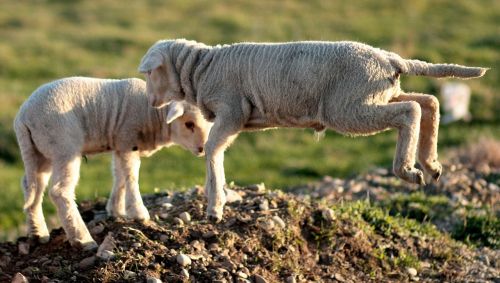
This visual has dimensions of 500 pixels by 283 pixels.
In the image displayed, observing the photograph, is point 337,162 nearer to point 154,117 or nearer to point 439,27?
point 154,117

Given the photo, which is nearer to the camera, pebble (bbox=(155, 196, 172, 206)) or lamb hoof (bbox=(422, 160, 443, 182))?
lamb hoof (bbox=(422, 160, 443, 182))

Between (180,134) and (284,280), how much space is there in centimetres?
217

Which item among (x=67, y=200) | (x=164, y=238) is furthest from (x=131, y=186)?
(x=164, y=238)

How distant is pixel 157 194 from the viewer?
1042 centimetres

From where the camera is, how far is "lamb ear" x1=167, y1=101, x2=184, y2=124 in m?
8.72

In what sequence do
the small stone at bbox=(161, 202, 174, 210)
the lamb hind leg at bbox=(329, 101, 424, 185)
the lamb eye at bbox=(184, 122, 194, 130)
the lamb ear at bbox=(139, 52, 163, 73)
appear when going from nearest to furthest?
the lamb hind leg at bbox=(329, 101, 424, 185) → the lamb ear at bbox=(139, 52, 163, 73) → the lamb eye at bbox=(184, 122, 194, 130) → the small stone at bbox=(161, 202, 174, 210)

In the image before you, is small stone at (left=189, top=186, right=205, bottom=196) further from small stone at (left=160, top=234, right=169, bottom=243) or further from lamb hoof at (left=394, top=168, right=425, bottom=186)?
lamb hoof at (left=394, top=168, right=425, bottom=186)

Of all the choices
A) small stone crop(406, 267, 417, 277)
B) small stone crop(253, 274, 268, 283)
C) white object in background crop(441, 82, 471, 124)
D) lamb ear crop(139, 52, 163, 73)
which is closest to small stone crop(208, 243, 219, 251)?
small stone crop(253, 274, 268, 283)

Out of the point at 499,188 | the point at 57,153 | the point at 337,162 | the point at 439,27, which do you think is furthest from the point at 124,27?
the point at 57,153

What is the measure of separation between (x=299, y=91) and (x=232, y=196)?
2322 millimetres

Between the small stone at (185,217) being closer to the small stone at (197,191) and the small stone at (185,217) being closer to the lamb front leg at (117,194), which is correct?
the lamb front leg at (117,194)

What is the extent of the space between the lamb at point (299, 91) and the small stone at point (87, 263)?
1.21m

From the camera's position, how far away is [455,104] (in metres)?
21.9

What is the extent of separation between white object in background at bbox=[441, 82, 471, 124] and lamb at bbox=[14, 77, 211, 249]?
44.7ft
